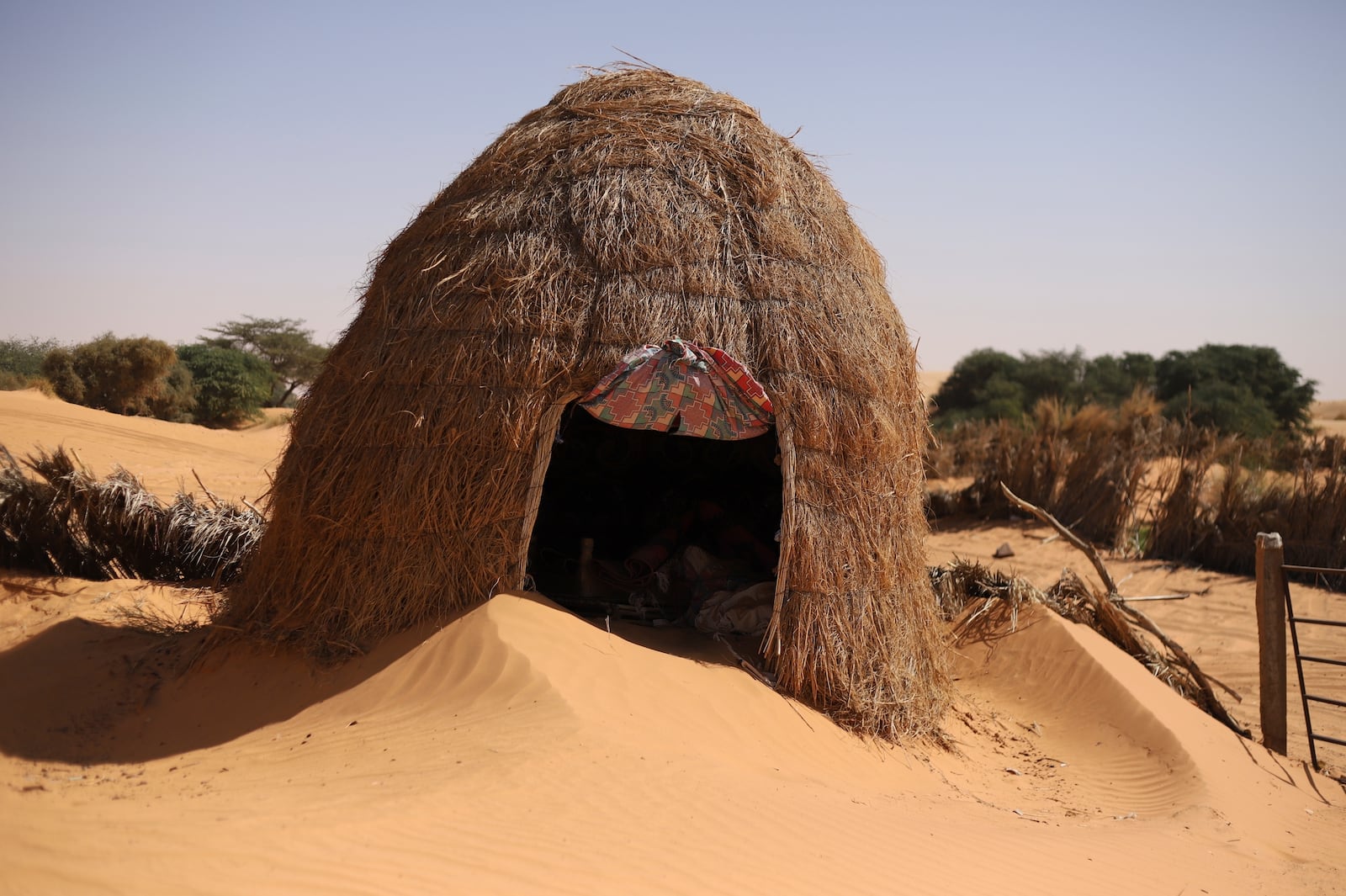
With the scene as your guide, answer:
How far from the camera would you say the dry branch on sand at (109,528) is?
291 inches

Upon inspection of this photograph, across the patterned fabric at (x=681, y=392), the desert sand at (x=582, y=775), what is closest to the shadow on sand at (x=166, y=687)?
the desert sand at (x=582, y=775)

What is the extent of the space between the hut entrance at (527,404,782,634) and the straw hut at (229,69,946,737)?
0.93 m

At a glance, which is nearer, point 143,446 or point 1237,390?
point 143,446

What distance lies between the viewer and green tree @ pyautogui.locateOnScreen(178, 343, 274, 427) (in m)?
21.9

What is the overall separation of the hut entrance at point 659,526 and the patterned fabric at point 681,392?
127 cm

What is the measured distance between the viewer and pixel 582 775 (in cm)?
404

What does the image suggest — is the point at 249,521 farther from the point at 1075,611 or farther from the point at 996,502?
the point at 996,502

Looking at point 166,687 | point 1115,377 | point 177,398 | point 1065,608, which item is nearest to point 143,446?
point 177,398

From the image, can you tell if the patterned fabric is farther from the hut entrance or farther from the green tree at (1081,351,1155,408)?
the green tree at (1081,351,1155,408)

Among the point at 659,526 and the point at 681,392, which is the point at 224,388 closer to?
the point at 659,526

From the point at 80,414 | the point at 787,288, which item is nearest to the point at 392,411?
Answer: the point at 787,288

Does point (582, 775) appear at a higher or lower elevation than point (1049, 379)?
lower

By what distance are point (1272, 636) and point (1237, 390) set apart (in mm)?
19053

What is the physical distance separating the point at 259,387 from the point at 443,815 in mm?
22022
